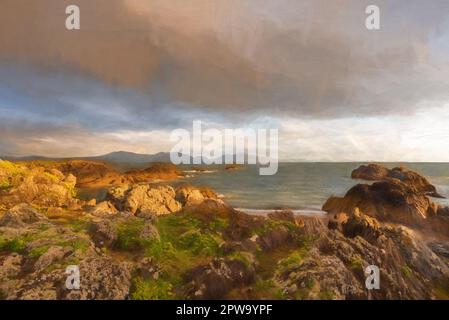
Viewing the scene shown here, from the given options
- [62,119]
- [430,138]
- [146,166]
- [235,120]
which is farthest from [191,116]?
[430,138]

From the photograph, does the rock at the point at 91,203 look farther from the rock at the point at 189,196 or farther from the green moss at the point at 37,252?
the rock at the point at 189,196

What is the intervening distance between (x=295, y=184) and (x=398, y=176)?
207cm

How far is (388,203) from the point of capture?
6.96m

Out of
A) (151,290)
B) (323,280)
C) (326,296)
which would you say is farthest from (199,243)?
(326,296)

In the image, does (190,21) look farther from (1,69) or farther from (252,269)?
(252,269)

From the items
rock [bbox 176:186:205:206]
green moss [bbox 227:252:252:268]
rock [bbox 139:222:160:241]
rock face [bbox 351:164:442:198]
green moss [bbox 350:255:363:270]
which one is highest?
rock face [bbox 351:164:442:198]

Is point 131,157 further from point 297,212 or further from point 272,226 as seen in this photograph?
point 297,212

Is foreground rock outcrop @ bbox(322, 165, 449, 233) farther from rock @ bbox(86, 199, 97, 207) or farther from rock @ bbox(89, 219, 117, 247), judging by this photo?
rock @ bbox(86, 199, 97, 207)

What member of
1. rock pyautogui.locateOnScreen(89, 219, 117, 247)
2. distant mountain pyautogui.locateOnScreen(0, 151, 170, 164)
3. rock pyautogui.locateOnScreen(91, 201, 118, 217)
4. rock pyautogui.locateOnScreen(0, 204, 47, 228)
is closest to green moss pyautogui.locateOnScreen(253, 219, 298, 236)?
distant mountain pyautogui.locateOnScreen(0, 151, 170, 164)

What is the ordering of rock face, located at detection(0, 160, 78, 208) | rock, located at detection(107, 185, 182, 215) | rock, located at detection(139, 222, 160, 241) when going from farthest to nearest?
rock face, located at detection(0, 160, 78, 208)
rock, located at detection(107, 185, 182, 215)
rock, located at detection(139, 222, 160, 241)

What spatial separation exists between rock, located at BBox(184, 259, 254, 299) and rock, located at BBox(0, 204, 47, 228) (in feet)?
10.6

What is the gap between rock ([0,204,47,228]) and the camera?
6852 millimetres

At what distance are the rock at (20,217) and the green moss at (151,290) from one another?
7.91 feet

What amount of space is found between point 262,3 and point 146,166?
13.2ft
